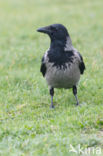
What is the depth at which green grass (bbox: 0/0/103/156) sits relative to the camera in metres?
4.39

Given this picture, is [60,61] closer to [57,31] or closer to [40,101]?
[57,31]

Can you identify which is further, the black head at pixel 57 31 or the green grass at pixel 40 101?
the black head at pixel 57 31

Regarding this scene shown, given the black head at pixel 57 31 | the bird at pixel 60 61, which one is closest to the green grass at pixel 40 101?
the bird at pixel 60 61

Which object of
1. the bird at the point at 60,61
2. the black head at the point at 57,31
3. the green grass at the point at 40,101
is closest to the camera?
the green grass at the point at 40,101

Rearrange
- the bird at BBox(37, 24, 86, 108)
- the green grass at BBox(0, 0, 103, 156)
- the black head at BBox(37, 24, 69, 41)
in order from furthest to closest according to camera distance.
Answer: the black head at BBox(37, 24, 69, 41) → the bird at BBox(37, 24, 86, 108) → the green grass at BBox(0, 0, 103, 156)

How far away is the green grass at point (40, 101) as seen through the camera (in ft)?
14.4

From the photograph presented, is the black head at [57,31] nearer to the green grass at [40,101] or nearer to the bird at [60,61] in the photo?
the bird at [60,61]

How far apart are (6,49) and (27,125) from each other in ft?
20.0

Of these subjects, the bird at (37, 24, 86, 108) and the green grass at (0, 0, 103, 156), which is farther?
the bird at (37, 24, 86, 108)

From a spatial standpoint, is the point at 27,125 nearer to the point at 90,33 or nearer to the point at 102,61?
the point at 102,61

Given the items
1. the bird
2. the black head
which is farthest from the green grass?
the black head

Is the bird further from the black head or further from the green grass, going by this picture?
the green grass

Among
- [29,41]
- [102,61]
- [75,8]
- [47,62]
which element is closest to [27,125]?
[47,62]

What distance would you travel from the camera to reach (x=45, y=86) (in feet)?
24.0
